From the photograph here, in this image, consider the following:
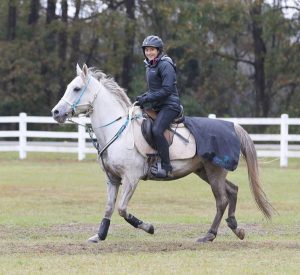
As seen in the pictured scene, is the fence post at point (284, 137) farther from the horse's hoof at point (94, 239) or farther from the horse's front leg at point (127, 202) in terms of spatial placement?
the horse's hoof at point (94, 239)

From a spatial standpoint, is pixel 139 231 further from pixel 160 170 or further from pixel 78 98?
pixel 78 98

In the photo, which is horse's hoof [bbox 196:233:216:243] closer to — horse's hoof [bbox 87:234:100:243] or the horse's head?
horse's hoof [bbox 87:234:100:243]

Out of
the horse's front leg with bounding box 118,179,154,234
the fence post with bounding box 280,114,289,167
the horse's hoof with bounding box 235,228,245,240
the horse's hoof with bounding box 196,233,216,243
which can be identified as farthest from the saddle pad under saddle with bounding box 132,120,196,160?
the fence post with bounding box 280,114,289,167

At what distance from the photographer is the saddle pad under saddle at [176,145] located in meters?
11.4

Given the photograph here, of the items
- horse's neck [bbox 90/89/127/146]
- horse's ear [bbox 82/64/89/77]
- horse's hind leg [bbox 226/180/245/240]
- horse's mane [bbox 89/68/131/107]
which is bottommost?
horse's hind leg [bbox 226/180/245/240]

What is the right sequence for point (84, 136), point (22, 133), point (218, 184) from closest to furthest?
point (218, 184) → point (84, 136) → point (22, 133)

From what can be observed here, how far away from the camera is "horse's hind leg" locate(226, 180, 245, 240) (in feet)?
38.4

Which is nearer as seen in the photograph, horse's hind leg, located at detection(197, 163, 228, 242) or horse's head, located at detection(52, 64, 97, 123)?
horse's head, located at detection(52, 64, 97, 123)

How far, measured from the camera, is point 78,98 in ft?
37.8

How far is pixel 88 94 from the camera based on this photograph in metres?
11.6

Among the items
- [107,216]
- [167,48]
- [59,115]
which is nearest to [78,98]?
[59,115]

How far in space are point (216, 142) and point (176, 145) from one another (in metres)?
0.53

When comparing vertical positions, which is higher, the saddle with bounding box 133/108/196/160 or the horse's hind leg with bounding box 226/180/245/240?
the saddle with bounding box 133/108/196/160

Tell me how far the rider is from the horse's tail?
1.14 meters
